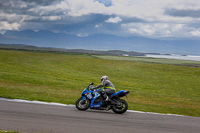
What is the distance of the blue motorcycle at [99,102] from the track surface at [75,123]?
78 centimetres

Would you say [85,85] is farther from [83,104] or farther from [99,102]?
[99,102]

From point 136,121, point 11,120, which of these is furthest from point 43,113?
point 136,121

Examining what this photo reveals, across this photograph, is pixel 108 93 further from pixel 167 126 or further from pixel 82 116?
pixel 167 126

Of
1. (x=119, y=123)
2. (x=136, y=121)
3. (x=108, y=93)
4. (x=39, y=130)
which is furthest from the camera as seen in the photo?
(x=108, y=93)

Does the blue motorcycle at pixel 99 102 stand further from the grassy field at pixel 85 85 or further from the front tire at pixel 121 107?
the grassy field at pixel 85 85

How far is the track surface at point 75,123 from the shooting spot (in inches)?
339

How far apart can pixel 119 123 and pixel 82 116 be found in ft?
6.64

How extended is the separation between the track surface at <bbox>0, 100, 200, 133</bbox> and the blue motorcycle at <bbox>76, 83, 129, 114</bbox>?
2.57 ft

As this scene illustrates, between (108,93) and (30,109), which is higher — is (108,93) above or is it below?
above

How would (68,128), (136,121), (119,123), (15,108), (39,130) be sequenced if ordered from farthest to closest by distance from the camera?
(15,108) → (136,121) → (119,123) → (68,128) → (39,130)

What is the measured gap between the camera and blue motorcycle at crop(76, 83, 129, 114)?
12711 mm

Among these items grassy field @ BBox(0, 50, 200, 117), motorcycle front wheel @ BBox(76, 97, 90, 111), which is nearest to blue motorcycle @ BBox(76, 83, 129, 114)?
motorcycle front wheel @ BBox(76, 97, 90, 111)

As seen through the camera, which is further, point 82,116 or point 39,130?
point 82,116

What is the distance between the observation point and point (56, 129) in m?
8.47
